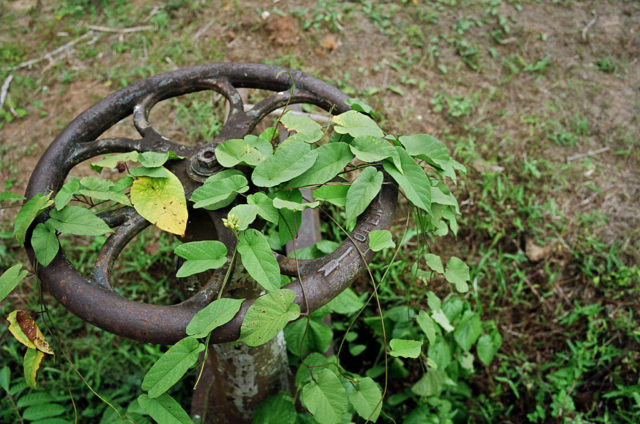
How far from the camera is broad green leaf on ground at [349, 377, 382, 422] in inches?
46.4

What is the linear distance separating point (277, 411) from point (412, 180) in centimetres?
85

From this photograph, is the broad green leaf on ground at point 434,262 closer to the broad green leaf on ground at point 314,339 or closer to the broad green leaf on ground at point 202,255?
the broad green leaf on ground at point 314,339

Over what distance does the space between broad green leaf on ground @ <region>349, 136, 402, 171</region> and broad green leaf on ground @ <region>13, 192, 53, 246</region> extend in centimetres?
71

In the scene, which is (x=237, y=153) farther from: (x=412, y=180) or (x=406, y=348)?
(x=406, y=348)

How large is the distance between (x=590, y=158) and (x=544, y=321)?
0.94m

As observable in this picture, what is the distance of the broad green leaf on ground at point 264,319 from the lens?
0.98 meters

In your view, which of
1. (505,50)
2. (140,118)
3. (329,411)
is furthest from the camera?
(505,50)

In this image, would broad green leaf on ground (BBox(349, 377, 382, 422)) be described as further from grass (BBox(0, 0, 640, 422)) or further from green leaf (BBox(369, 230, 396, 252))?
grass (BBox(0, 0, 640, 422))

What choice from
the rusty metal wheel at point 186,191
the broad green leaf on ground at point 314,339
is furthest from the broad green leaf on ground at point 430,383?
the rusty metal wheel at point 186,191

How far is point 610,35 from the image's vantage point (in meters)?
3.05

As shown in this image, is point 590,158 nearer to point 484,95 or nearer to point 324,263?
point 484,95

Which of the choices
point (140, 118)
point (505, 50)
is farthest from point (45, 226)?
point (505, 50)

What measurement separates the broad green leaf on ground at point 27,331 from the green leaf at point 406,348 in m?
0.77

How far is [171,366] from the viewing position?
0.97 m
